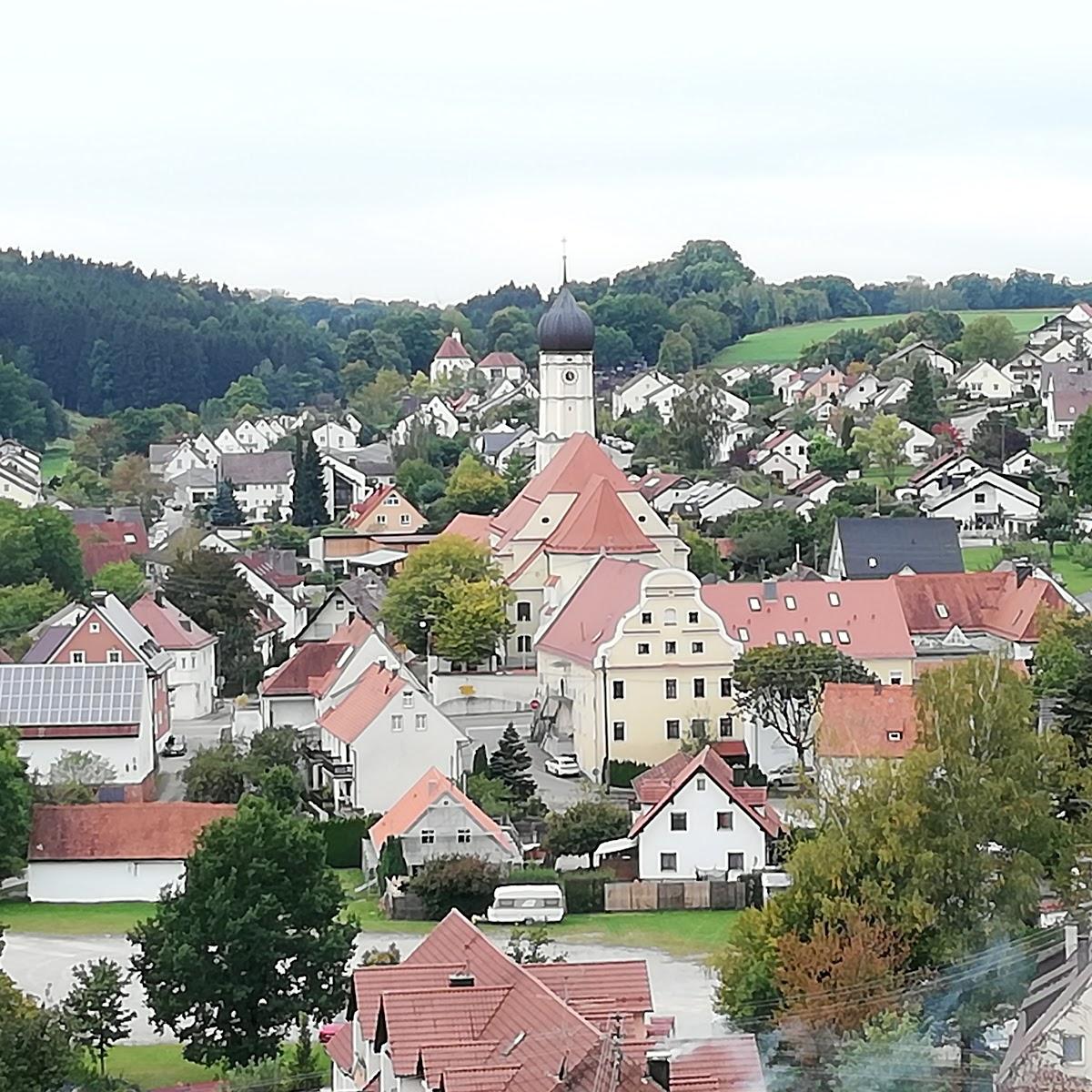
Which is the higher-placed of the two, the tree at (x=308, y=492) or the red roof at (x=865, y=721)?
the tree at (x=308, y=492)

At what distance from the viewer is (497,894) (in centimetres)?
3178

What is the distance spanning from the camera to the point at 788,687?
3903 centimetres

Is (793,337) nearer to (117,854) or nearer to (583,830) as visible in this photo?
(583,830)

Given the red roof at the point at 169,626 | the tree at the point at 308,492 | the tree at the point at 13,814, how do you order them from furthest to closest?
the tree at the point at 308,492 < the red roof at the point at 169,626 < the tree at the point at 13,814

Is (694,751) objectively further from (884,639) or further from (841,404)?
(841,404)

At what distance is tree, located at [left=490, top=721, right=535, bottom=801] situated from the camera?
126 feet

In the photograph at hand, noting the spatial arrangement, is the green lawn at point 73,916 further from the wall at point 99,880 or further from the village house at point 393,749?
the village house at point 393,749

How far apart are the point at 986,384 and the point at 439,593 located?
49280mm

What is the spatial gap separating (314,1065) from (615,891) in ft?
30.6

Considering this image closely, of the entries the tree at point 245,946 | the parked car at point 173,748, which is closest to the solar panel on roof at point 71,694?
the parked car at point 173,748

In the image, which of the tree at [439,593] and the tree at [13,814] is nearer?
the tree at [13,814]

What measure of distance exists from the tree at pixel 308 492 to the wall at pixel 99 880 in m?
47.7

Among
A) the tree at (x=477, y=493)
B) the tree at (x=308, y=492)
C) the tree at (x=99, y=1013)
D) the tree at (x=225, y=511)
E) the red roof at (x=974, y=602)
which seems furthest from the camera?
the tree at (x=225, y=511)

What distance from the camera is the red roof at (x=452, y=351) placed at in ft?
424
